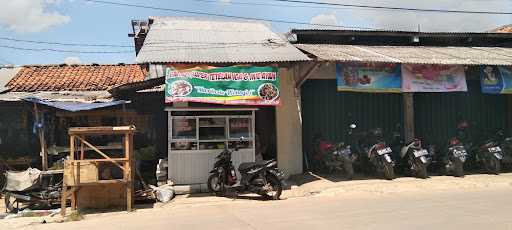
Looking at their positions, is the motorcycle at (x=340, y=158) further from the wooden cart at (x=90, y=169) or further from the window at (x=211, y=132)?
the wooden cart at (x=90, y=169)

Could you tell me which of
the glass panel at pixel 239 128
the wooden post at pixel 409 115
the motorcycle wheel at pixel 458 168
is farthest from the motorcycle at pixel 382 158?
the glass panel at pixel 239 128

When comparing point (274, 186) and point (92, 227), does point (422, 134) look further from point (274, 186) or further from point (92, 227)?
point (92, 227)

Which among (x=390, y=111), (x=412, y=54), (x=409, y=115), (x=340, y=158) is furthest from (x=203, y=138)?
(x=412, y=54)

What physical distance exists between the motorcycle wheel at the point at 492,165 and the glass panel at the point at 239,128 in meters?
6.62

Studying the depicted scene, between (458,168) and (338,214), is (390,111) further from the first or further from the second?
(338,214)

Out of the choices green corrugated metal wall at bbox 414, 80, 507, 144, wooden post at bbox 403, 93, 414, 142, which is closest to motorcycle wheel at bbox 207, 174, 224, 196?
wooden post at bbox 403, 93, 414, 142

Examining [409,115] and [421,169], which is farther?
[409,115]

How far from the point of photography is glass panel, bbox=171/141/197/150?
38.8 feet

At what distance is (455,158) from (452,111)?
7.57 feet

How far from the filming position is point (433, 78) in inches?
541

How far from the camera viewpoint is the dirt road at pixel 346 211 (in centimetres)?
782

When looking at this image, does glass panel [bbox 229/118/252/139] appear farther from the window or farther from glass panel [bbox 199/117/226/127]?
glass panel [bbox 199/117/226/127]

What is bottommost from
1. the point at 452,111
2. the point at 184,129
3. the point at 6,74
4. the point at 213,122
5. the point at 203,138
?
the point at 203,138

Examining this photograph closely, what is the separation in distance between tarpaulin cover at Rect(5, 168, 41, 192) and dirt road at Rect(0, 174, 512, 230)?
163cm
